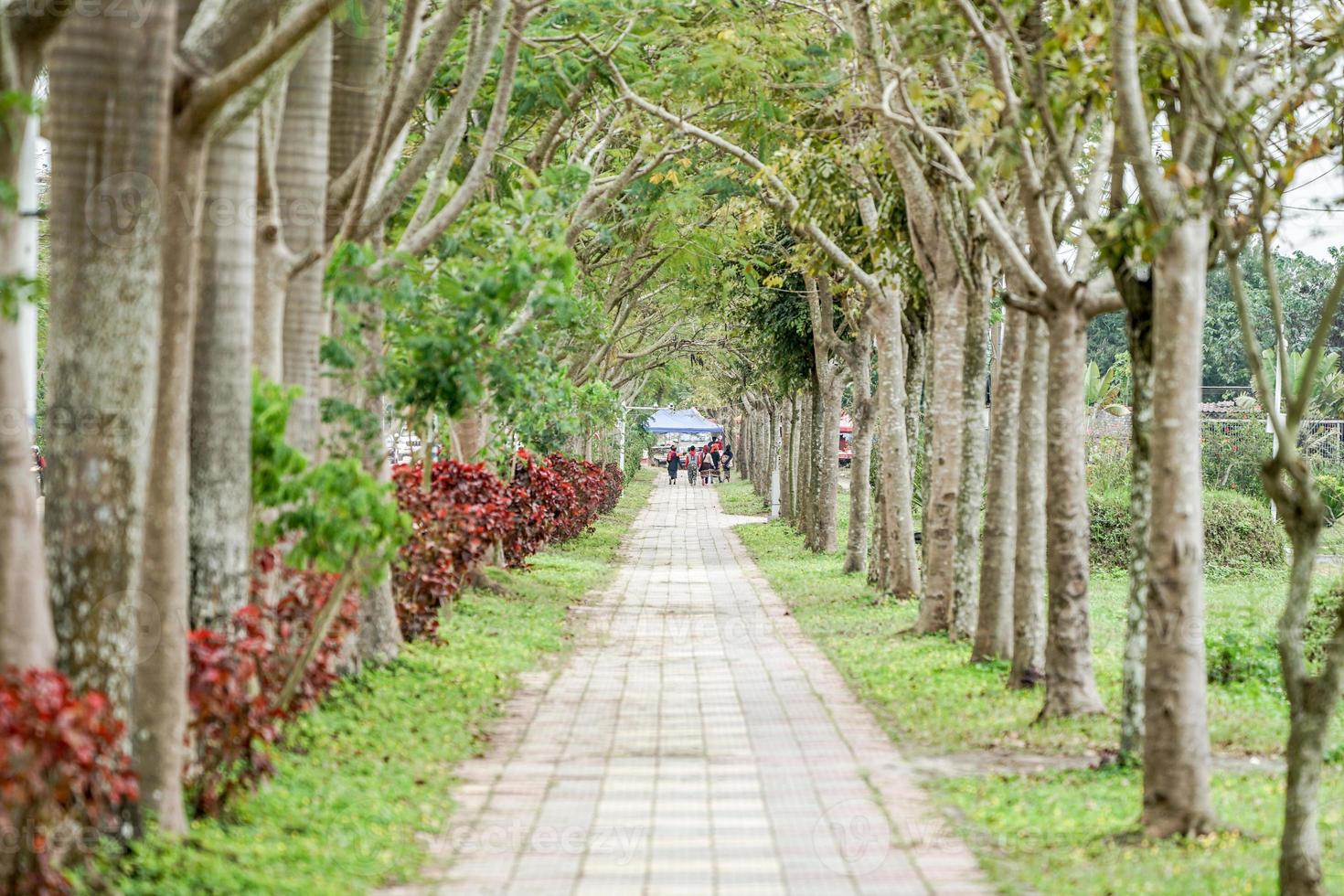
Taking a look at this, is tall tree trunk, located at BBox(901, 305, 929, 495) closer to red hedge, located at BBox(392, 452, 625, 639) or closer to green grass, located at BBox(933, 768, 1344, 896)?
red hedge, located at BBox(392, 452, 625, 639)

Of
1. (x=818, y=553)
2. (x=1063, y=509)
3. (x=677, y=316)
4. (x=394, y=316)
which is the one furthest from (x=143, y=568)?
(x=677, y=316)

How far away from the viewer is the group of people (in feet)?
243

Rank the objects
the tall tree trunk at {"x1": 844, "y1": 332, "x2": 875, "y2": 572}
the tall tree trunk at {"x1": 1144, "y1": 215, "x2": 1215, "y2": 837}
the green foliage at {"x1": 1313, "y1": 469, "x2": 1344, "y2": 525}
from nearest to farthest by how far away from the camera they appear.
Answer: the tall tree trunk at {"x1": 1144, "y1": 215, "x2": 1215, "y2": 837} → the tall tree trunk at {"x1": 844, "y1": 332, "x2": 875, "y2": 572} → the green foliage at {"x1": 1313, "y1": 469, "x2": 1344, "y2": 525}

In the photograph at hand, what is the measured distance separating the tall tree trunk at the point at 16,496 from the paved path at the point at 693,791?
204 centimetres

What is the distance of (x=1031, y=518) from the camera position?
12141mm

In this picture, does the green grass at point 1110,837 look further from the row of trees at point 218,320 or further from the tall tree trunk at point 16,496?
the tall tree trunk at point 16,496

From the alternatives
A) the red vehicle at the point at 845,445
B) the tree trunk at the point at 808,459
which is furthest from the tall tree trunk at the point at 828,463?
the red vehicle at the point at 845,445

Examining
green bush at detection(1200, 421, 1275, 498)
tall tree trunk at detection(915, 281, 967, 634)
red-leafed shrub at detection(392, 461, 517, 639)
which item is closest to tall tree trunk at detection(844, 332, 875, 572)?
tall tree trunk at detection(915, 281, 967, 634)

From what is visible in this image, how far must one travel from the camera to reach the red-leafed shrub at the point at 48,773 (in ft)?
16.1

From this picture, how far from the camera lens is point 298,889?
21.1 feet

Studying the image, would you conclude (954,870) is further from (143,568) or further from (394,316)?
(394,316)

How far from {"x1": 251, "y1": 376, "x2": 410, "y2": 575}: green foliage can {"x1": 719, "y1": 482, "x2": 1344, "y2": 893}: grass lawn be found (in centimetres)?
321

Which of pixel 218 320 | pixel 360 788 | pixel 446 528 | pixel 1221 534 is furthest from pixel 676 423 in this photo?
pixel 218 320

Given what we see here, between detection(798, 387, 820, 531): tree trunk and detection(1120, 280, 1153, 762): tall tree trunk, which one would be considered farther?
detection(798, 387, 820, 531): tree trunk
